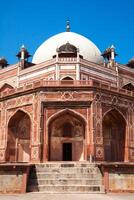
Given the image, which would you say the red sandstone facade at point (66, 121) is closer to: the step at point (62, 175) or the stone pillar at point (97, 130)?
the stone pillar at point (97, 130)

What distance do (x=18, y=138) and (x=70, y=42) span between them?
12442 mm

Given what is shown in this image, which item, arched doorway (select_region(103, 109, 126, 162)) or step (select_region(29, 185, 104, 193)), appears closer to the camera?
step (select_region(29, 185, 104, 193))

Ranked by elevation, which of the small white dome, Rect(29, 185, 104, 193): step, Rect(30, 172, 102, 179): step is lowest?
Rect(29, 185, 104, 193): step

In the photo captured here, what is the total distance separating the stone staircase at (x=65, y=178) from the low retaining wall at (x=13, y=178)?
564mm

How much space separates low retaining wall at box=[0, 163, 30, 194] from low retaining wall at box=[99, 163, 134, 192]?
326cm

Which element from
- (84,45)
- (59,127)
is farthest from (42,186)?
(84,45)

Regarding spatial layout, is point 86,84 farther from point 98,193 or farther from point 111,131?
point 98,193

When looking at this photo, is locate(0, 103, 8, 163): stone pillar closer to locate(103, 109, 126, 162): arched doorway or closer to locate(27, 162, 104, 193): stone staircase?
locate(27, 162, 104, 193): stone staircase

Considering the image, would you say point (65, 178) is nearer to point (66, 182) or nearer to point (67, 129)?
point (66, 182)

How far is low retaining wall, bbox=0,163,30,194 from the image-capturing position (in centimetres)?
1144

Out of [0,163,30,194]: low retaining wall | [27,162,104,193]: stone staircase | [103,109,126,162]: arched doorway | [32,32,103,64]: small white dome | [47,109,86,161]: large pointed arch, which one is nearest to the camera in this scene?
[0,163,30,194]: low retaining wall

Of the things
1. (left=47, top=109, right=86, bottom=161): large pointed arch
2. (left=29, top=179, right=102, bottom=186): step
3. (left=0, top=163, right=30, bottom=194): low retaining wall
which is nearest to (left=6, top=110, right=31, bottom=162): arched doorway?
(left=47, top=109, right=86, bottom=161): large pointed arch

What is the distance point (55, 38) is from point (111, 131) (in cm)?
1341

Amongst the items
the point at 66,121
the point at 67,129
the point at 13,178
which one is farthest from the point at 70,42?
the point at 13,178
